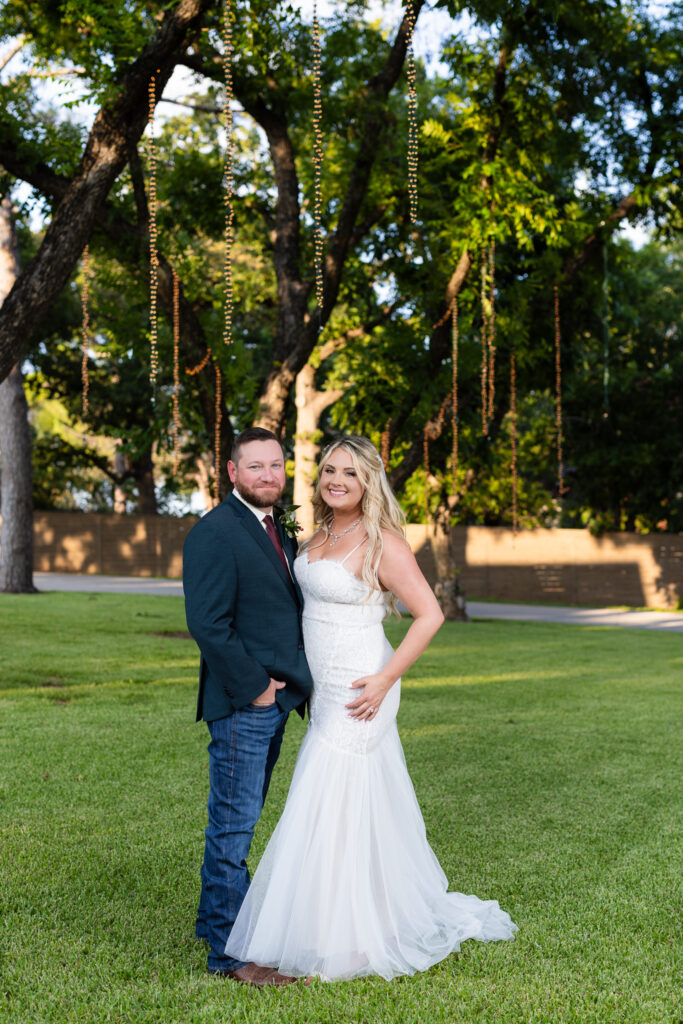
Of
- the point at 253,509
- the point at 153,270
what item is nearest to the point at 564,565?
the point at 153,270

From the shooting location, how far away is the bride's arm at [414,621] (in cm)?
379

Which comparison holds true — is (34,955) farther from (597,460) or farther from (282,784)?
(597,460)

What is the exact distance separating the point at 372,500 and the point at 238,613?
0.68 m

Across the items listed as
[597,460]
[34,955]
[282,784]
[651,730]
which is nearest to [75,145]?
[282,784]

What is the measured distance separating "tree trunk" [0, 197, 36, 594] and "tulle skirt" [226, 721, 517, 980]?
19167mm

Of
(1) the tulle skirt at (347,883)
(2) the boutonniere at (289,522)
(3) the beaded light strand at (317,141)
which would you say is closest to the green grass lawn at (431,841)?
(1) the tulle skirt at (347,883)

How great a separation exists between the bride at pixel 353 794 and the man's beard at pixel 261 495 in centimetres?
24

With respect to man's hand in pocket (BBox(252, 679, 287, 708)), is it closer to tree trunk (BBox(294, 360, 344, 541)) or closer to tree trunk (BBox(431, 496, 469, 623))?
tree trunk (BBox(294, 360, 344, 541))

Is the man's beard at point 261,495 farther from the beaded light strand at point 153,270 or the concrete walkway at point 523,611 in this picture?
the concrete walkway at point 523,611

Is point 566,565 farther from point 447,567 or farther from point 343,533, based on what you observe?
point 343,533

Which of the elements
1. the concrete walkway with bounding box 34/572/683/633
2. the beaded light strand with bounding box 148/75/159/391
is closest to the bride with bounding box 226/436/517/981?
the beaded light strand with bounding box 148/75/159/391

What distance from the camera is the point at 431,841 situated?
546 centimetres

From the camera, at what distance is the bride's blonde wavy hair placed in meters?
3.82

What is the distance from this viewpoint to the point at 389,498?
3.93 m
